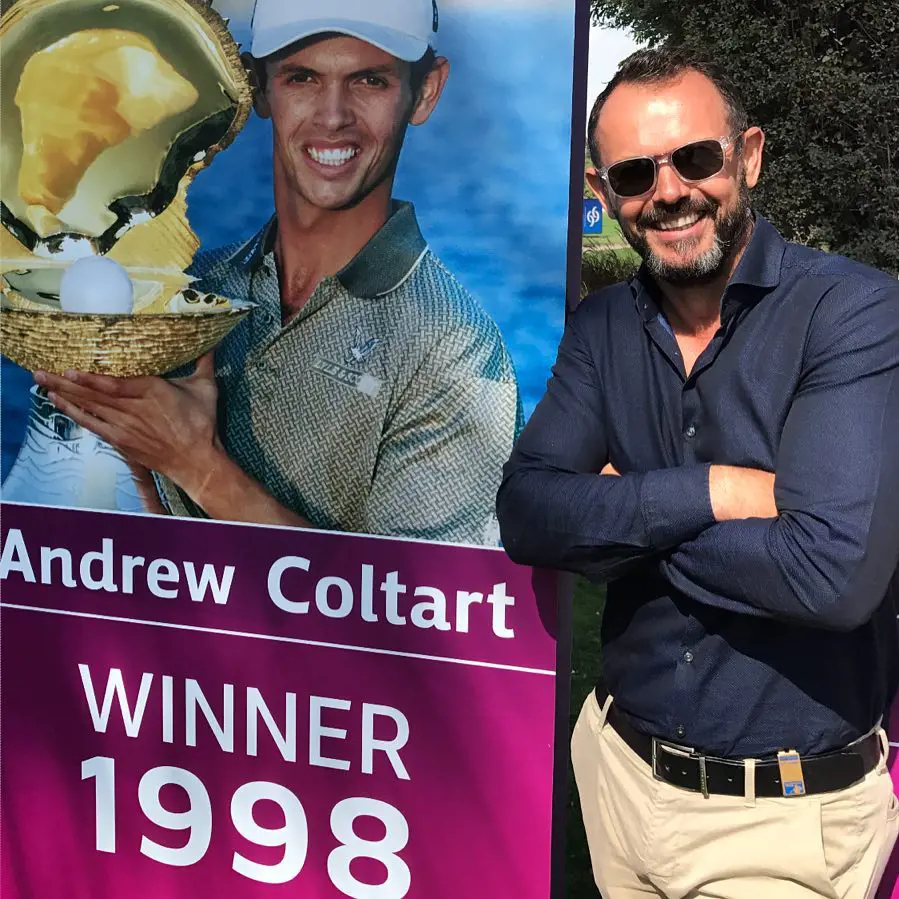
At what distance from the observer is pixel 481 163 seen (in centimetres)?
179

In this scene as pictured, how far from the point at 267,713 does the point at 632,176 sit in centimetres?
131

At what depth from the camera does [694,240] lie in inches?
52.9

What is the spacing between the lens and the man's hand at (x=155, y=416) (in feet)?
6.61

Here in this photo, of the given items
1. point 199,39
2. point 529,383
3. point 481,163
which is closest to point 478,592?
point 529,383

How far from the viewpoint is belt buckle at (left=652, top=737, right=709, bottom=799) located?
137 centimetres

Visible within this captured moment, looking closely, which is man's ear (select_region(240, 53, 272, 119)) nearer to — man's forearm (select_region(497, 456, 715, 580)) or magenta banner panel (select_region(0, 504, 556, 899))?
magenta banner panel (select_region(0, 504, 556, 899))

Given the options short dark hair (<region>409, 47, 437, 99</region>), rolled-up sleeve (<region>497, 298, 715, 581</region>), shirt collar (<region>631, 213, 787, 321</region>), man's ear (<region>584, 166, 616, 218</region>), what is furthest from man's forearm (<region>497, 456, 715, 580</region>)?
short dark hair (<region>409, 47, 437, 99</region>)

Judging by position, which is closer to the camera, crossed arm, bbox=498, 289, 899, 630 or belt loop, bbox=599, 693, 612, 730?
crossed arm, bbox=498, 289, 899, 630

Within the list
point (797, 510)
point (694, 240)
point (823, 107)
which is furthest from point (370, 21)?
point (823, 107)

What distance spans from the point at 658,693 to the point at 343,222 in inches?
41.3

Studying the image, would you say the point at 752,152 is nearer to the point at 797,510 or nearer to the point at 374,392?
the point at 797,510

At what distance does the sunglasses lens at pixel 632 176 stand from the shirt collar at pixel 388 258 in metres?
0.56

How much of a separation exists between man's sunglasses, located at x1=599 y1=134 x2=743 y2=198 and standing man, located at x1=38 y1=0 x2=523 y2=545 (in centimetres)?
53

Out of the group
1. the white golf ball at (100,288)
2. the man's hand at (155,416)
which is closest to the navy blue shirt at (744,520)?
the man's hand at (155,416)
